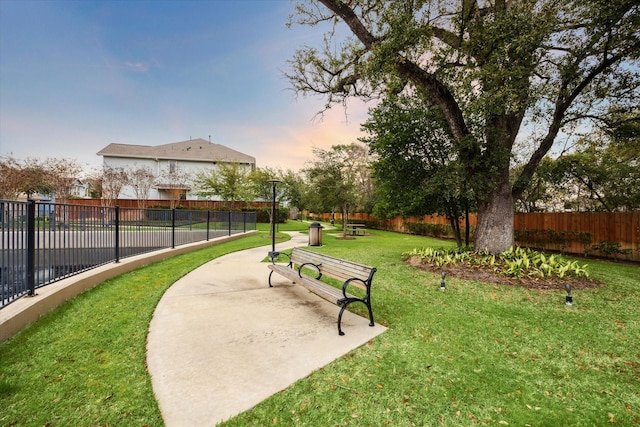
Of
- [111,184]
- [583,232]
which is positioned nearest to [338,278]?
[583,232]

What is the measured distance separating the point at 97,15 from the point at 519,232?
2307 cm

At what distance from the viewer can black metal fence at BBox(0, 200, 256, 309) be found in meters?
3.84

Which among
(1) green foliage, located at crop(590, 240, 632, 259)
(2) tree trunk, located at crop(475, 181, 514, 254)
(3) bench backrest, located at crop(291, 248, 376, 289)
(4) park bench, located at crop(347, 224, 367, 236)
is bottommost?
(4) park bench, located at crop(347, 224, 367, 236)

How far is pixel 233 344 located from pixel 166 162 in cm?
3876

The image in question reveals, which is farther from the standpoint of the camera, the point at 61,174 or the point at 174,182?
the point at 174,182

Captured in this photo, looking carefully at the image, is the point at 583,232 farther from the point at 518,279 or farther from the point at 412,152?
the point at 412,152

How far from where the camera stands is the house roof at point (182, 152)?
34.5 m

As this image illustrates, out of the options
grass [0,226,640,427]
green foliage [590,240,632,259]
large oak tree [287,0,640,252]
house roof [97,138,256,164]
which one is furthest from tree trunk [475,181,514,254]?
house roof [97,138,256,164]

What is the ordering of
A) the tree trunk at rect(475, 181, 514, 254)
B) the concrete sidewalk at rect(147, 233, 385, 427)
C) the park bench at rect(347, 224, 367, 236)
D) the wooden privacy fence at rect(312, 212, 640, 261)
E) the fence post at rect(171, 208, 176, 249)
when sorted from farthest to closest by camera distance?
1. the park bench at rect(347, 224, 367, 236)
2. the wooden privacy fence at rect(312, 212, 640, 261)
3. the fence post at rect(171, 208, 176, 249)
4. the tree trunk at rect(475, 181, 514, 254)
5. the concrete sidewalk at rect(147, 233, 385, 427)

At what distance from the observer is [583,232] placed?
1173cm

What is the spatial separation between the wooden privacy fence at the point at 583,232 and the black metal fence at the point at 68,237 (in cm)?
1050

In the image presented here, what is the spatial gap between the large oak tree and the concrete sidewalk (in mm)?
6431

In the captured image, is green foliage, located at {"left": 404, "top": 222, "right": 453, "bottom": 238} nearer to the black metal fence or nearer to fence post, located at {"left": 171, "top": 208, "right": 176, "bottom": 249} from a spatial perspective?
the black metal fence

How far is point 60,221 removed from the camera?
213 inches
